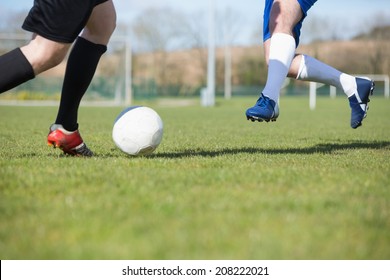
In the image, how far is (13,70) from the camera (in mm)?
3162

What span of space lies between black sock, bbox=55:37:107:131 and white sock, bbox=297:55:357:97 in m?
1.59

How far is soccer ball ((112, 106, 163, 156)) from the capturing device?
A: 12.0ft

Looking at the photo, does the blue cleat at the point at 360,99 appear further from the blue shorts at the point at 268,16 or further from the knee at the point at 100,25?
the knee at the point at 100,25

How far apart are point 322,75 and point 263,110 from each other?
87cm

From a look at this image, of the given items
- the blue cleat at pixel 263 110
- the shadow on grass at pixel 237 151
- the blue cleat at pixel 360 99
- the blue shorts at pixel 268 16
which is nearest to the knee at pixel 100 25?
the shadow on grass at pixel 237 151

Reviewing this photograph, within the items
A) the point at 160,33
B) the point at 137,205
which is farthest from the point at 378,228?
the point at 160,33

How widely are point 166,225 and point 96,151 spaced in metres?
2.56

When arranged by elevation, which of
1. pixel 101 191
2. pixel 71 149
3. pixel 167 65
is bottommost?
pixel 167 65

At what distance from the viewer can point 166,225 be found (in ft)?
6.20

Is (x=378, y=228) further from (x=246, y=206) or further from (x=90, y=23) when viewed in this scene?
(x=90, y=23)

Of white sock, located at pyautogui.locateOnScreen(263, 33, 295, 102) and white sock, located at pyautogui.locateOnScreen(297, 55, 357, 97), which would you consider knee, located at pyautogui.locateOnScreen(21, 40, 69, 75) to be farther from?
white sock, located at pyautogui.locateOnScreen(297, 55, 357, 97)

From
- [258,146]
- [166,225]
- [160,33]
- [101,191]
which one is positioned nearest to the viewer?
[166,225]

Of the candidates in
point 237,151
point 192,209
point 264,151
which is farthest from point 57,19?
point 264,151

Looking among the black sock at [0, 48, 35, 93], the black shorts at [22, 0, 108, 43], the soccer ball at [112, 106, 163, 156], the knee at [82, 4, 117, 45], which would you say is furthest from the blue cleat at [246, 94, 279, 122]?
the black sock at [0, 48, 35, 93]
